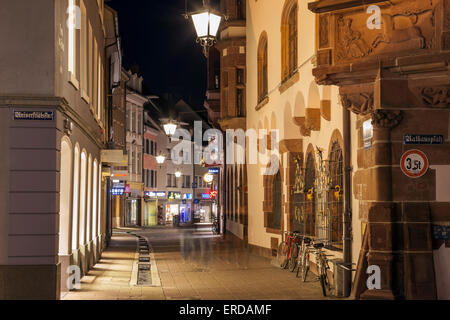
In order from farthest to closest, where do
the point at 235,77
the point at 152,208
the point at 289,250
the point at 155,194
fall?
the point at 152,208
the point at 155,194
the point at 235,77
the point at 289,250

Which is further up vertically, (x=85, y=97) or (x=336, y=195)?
(x=85, y=97)

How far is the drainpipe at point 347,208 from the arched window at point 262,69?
11.6m

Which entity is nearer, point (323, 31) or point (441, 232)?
point (441, 232)

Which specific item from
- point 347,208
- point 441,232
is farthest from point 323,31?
point 441,232

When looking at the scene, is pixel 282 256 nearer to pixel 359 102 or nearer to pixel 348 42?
pixel 359 102

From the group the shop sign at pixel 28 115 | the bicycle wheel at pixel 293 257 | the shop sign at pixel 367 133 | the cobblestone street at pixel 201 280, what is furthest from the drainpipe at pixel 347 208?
the shop sign at pixel 28 115

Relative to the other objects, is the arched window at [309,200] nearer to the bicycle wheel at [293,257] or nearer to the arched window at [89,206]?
the bicycle wheel at [293,257]

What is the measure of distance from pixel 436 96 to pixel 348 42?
1.66m

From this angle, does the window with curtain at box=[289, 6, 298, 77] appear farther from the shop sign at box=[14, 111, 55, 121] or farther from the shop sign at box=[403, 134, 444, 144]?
the shop sign at box=[14, 111, 55, 121]

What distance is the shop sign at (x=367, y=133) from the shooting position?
1211 cm

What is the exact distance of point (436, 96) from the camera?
11.5m

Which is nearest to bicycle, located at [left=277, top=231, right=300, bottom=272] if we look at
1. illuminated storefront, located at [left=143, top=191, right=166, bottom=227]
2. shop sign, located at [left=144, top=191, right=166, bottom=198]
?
shop sign, located at [left=144, top=191, right=166, bottom=198]

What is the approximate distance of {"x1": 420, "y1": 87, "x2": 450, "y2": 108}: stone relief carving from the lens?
11.4 m

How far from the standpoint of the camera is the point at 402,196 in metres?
11.7
